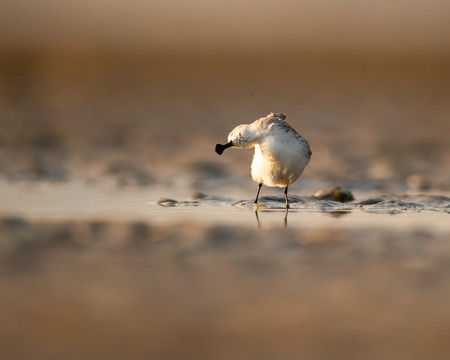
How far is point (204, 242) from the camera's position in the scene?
6164 mm

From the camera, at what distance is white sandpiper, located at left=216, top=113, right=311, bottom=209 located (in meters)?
8.59

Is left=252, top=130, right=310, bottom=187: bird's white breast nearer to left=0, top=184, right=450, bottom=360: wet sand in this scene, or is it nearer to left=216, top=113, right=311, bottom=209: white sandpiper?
left=216, top=113, right=311, bottom=209: white sandpiper

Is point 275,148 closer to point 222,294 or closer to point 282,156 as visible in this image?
point 282,156

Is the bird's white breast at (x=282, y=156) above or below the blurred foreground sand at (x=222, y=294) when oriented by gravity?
above

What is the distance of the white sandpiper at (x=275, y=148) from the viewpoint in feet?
28.2

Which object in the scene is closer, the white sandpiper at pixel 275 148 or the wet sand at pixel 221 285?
the wet sand at pixel 221 285

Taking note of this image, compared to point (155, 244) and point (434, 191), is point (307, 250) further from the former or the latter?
point (434, 191)

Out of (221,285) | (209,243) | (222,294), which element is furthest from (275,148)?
(222,294)

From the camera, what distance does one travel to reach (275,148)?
28.1 ft

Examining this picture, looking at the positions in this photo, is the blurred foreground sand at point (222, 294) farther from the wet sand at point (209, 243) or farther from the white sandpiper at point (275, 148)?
the white sandpiper at point (275, 148)

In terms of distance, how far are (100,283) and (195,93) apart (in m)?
15.3

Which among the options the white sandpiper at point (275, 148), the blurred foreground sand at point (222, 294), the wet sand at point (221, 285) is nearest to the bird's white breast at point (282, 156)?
the white sandpiper at point (275, 148)

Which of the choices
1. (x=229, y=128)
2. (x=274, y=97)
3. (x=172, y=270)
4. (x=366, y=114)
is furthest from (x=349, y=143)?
(x=172, y=270)

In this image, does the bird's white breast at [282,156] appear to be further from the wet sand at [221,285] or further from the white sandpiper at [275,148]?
the wet sand at [221,285]
